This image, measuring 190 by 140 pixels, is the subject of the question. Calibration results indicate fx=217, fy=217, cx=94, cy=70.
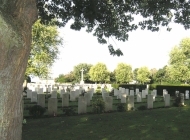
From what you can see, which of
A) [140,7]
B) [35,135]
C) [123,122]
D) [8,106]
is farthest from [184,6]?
[8,106]

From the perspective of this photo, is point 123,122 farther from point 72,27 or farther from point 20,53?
point 20,53

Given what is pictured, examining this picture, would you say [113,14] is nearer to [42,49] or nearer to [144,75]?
[42,49]

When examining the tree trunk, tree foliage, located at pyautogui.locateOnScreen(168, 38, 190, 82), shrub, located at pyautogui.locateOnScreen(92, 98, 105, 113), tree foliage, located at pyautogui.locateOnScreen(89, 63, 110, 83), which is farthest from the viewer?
tree foliage, located at pyautogui.locateOnScreen(89, 63, 110, 83)

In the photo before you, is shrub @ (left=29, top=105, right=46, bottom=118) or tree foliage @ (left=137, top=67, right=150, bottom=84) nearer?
shrub @ (left=29, top=105, right=46, bottom=118)

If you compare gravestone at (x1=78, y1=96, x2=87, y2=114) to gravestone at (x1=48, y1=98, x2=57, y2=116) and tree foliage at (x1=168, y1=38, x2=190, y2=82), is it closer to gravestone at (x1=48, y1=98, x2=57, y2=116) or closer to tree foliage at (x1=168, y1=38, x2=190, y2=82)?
gravestone at (x1=48, y1=98, x2=57, y2=116)

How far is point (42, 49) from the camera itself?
27953 millimetres

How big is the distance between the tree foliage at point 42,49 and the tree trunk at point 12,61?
77.3 ft

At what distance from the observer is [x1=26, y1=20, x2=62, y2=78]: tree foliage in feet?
85.6

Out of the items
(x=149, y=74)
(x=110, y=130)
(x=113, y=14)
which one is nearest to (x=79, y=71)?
(x=149, y=74)

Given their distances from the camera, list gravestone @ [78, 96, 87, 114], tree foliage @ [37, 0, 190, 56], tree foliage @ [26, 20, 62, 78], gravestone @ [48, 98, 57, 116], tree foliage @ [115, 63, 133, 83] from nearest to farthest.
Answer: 1. tree foliage @ [37, 0, 190, 56]
2. gravestone @ [48, 98, 57, 116]
3. gravestone @ [78, 96, 87, 114]
4. tree foliage @ [26, 20, 62, 78]
5. tree foliage @ [115, 63, 133, 83]

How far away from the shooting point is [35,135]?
649cm

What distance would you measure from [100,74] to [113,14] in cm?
6831

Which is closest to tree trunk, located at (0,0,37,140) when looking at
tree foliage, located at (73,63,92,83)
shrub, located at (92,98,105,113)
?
shrub, located at (92,98,105,113)

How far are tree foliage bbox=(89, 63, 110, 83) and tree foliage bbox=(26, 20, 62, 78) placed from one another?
46.4 m
